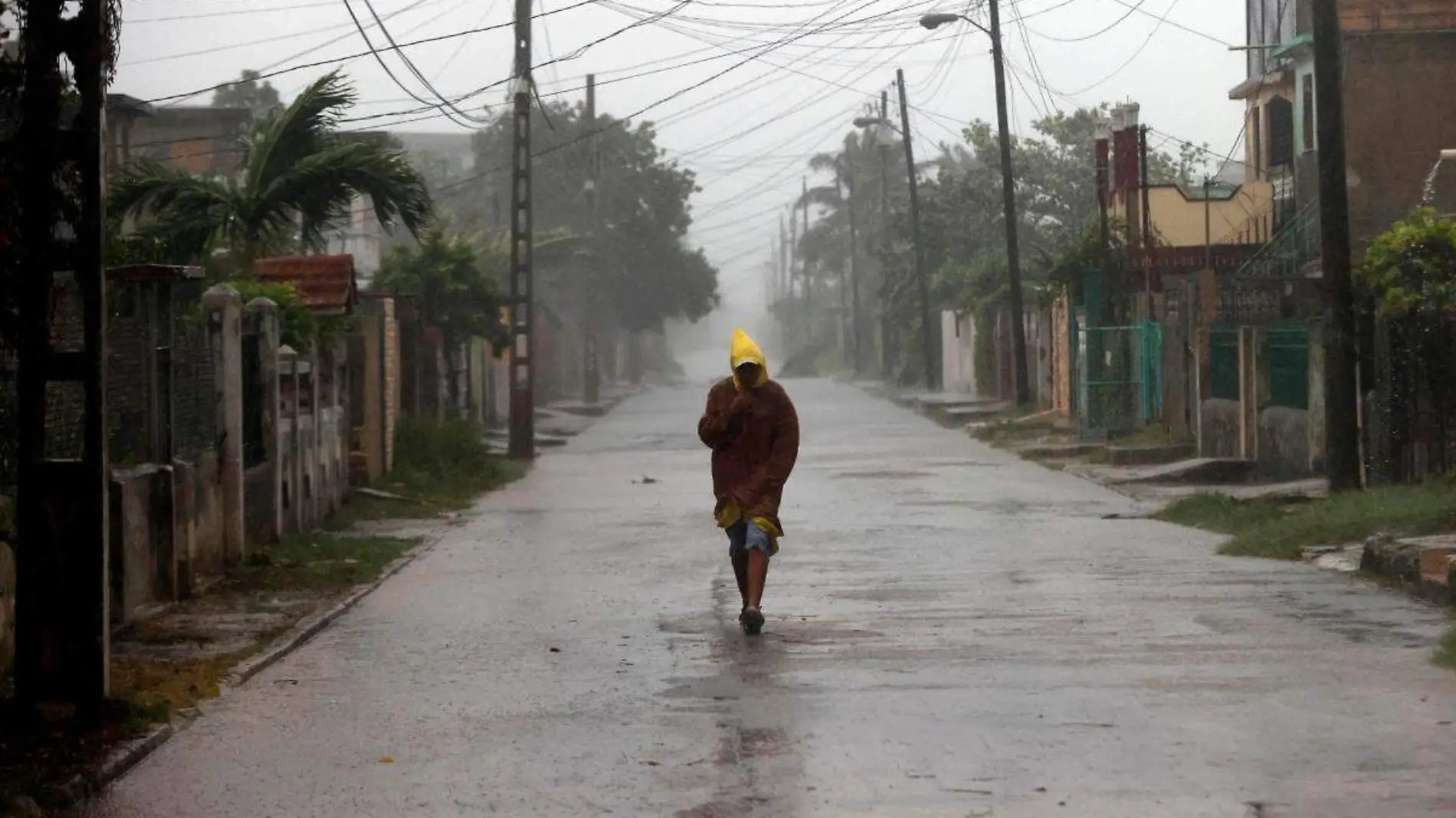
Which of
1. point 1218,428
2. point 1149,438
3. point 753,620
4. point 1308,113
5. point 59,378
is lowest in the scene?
point 753,620

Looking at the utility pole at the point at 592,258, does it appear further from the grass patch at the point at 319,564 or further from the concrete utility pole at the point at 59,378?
the concrete utility pole at the point at 59,378

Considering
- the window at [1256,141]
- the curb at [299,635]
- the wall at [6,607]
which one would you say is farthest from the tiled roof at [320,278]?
the window at [1256,141]

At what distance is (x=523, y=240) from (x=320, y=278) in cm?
1080

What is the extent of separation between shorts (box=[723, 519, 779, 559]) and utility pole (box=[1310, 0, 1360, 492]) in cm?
861

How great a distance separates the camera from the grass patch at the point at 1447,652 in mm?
10626

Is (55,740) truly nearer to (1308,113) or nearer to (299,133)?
(299,133)

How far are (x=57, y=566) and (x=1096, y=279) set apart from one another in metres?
31.2

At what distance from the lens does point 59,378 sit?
9.09 m

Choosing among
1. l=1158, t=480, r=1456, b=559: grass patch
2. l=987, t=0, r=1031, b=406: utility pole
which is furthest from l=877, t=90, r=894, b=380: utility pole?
l=1158, t=480, r=1456, b=559: grass patch

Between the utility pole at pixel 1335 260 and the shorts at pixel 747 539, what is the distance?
8.61 metres

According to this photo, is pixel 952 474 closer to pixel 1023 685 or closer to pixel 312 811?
pixel 1023 685

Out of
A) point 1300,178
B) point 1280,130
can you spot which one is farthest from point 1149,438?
point 1280,130

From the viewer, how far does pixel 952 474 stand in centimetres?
2839

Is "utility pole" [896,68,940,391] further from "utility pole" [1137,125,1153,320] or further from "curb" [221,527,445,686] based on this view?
"curb" [221,527,445,686]
